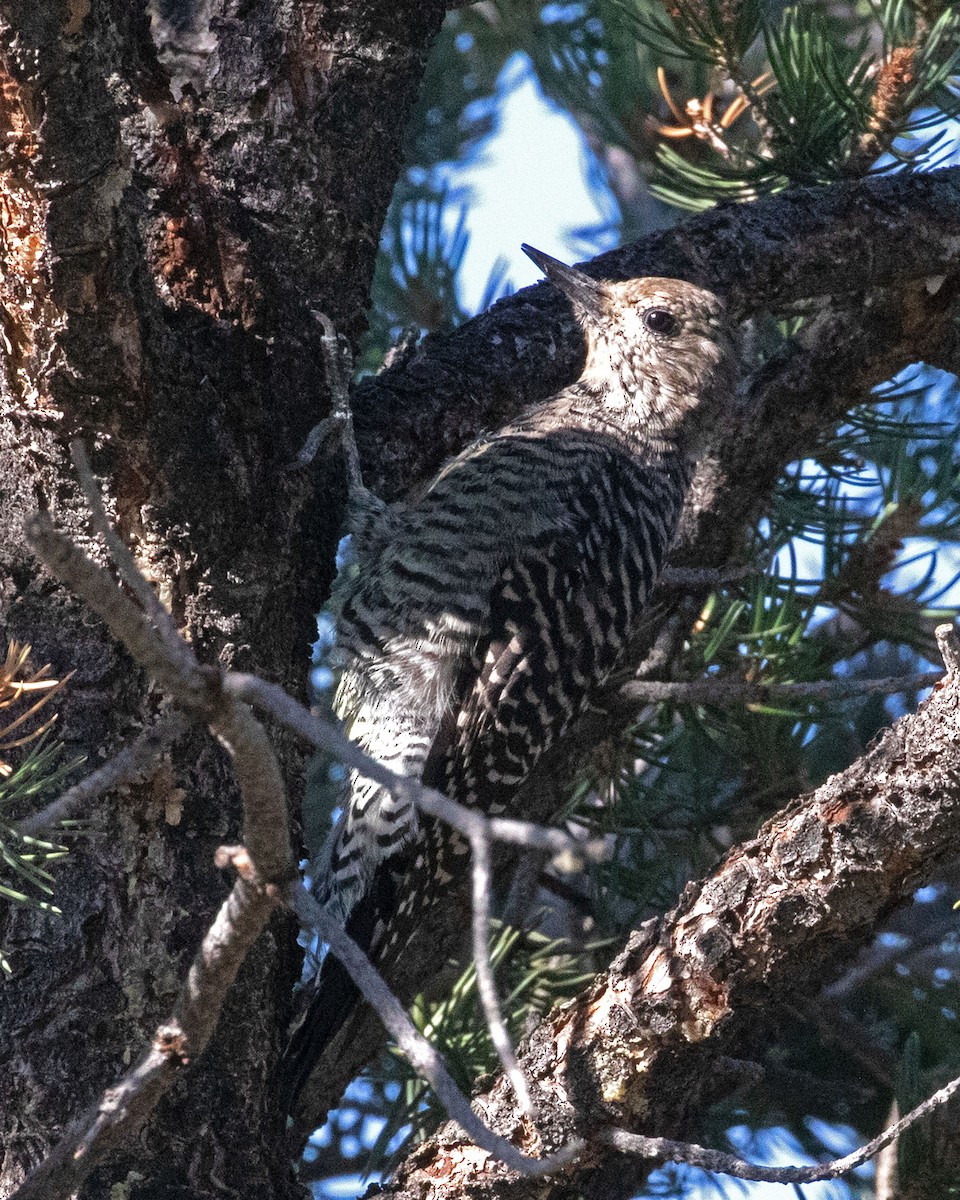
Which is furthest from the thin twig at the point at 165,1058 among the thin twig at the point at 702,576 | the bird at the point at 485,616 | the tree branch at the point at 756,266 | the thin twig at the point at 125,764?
the thin twig at the point at 702,576

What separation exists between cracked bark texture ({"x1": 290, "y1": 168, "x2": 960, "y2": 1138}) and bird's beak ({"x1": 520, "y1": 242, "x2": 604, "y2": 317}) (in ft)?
0.17

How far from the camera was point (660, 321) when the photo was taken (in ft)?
12.4

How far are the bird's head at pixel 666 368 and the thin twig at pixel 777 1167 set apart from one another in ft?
7.60

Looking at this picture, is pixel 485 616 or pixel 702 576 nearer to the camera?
pixel 485 616

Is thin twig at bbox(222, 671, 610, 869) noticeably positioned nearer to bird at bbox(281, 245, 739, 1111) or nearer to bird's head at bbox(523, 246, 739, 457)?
bird at bbox(281, 245, 739, 1111)

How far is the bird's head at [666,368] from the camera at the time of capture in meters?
3.69

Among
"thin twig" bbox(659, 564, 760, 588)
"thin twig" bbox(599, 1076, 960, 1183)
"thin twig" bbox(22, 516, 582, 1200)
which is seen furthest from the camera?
"thin twig" bbox(659, 564, 760, 588)

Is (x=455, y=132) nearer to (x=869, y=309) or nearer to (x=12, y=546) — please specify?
(x=869, y=309)

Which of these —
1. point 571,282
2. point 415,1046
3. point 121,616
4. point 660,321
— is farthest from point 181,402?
point 660,321

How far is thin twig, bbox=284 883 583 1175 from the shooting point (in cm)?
119

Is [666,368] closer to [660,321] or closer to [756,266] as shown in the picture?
[660,321]

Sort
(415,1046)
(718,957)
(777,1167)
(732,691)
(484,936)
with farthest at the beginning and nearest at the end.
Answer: (732,691) → (718,957) → (777,1167) → (415,1046) → (484,936)

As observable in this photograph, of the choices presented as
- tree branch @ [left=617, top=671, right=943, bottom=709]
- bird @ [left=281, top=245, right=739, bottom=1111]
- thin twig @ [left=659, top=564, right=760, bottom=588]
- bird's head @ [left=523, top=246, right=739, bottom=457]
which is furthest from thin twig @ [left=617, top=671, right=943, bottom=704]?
bird's head @ [left=523, top=246, right=739, bottom=457]

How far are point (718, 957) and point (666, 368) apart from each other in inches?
90.9
